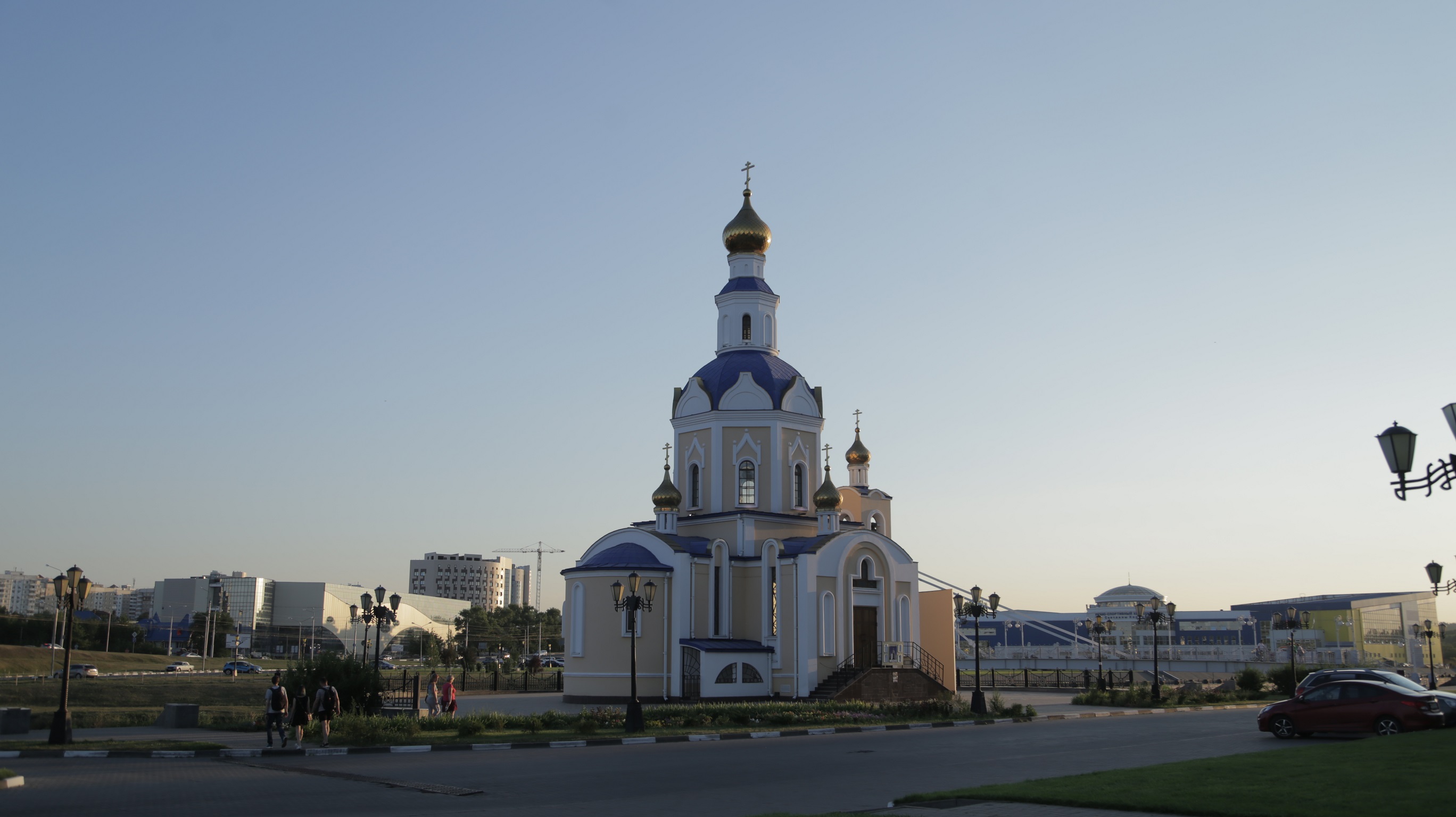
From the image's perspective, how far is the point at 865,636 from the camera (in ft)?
124

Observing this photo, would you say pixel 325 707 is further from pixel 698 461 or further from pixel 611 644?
pixel 698 461

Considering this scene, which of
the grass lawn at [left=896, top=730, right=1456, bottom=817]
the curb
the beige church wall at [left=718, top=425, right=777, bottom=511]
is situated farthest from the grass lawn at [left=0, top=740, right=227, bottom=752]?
the beige church wall at [left=718, top=425, right=777, bottom=511]

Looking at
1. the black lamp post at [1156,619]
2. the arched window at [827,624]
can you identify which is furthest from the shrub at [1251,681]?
the arched window at [827,624]

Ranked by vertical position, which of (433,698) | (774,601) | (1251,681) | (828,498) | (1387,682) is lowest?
(1251,681)

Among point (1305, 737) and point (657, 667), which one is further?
point (657, 667)

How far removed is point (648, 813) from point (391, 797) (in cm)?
360

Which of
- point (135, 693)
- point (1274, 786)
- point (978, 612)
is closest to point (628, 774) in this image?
point (1274, 786)

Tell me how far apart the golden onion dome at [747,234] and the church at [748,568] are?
54 millimetres

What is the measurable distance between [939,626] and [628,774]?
1110 inches

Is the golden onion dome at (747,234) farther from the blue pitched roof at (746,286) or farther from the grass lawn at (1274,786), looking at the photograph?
the grass lawn at (1274,786)

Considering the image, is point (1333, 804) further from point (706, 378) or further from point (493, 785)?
point (706, 378)

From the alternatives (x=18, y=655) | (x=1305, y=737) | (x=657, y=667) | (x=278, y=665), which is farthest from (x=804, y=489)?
(x=278, y=665)

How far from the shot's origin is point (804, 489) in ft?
132

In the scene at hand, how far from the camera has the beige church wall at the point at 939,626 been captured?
41.9 m
